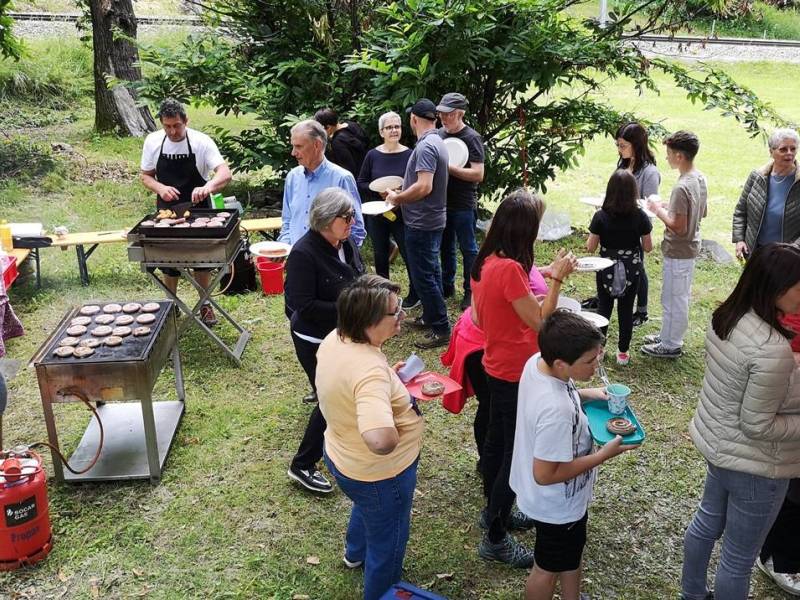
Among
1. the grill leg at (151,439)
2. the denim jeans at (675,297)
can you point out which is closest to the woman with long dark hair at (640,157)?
the denim jeans at (675,297)

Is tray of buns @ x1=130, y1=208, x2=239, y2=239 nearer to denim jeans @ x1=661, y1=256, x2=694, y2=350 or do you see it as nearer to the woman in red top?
the woman in red top

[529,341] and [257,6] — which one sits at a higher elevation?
[257,6]

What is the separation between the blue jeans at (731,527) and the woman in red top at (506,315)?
80 centimetres

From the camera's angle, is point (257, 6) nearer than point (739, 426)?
No

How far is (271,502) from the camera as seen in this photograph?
4.29 metres

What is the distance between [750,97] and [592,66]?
1.69 m

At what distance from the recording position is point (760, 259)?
2814 mm

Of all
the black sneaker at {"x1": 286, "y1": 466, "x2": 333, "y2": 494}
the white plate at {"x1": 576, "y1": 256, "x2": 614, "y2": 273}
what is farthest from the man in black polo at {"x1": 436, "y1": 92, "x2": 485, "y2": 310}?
the black sneaker at {"x1": 286, "y1": 466, "x2": 333, "y2": 494}

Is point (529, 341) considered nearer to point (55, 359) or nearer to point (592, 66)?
point (55, 359)

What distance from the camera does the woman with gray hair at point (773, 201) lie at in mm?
5262

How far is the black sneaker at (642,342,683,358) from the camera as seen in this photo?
5992mm

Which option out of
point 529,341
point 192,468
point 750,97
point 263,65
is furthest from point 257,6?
point 529,341

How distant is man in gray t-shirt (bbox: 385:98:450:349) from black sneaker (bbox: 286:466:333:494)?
208 centimetres

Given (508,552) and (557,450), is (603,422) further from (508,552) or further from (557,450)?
(508,552)
